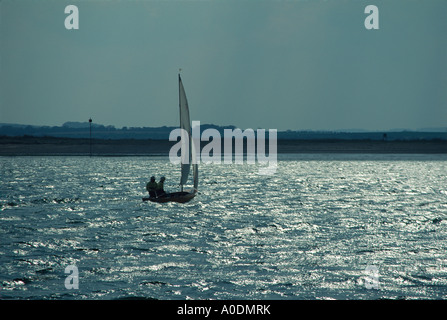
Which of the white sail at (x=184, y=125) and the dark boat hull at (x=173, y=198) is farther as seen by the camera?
the white sail at (x=184, y=125)

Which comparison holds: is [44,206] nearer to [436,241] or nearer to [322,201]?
Result: [322,201]

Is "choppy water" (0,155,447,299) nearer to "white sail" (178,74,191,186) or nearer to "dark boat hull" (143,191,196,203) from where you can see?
"dark boat hull" (143,191,196,203)

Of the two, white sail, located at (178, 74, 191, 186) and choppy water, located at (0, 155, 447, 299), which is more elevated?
white sail, located at (178, 74, 191, 186)

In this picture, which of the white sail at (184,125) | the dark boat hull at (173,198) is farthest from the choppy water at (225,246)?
the white sail at (184,125)

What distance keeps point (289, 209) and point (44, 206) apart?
19.7 m

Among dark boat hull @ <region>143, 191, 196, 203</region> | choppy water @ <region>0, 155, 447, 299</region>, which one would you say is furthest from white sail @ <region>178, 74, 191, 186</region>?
choppy water @ <region>0, 155, 447, 299</region>

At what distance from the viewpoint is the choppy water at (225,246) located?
17.5 metres

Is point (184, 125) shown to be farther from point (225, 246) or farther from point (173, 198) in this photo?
point (225, 246)

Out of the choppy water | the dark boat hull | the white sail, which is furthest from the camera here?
the white sail

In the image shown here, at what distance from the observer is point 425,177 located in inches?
2859

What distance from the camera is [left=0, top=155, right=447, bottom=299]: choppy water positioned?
1750 cm

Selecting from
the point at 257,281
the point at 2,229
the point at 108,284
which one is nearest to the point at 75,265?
the point at 108,284

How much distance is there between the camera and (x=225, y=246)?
24.5m

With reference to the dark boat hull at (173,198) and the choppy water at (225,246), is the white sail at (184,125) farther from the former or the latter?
the choppy water at (225,246)
